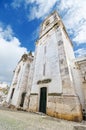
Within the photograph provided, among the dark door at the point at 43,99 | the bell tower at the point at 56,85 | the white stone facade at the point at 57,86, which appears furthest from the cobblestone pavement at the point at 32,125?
the dark door at the point at 43,99

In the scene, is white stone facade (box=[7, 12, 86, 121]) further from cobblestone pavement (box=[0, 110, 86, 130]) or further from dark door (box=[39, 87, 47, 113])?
cobblestone pavement (box=[0, 110, 86, 130])

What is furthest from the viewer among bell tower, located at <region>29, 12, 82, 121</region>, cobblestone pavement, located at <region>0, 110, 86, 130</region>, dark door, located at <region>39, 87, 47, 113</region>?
dark door, located at <region>39, 87, 47, 113</region>

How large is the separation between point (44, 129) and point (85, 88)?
20.2 ft

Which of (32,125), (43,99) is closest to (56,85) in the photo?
(43,99)

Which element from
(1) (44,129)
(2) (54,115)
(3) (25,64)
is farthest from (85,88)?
(3) (25,64)

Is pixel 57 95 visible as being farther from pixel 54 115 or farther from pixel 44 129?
pixel 44 129

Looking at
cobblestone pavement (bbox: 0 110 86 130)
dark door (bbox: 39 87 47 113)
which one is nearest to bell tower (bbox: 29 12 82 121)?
dark door (bbox: 39 87 47 113)

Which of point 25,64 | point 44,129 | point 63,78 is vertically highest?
point 25,64

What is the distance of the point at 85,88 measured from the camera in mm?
9430

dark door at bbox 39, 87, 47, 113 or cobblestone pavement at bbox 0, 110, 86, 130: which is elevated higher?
dark door at bbox 39, 87, 47, 113

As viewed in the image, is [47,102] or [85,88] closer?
[85,88]

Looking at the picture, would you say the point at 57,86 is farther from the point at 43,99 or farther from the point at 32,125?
the point at 32,125

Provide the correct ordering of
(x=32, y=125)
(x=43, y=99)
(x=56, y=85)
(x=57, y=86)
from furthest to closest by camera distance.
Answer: (x=43, y=99) < (x=56, y=85) < (x=57, y=86) < (x=32, y=125)

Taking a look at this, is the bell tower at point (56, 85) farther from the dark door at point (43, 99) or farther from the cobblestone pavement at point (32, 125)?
the cobblestone pavement at point (32, 125)
